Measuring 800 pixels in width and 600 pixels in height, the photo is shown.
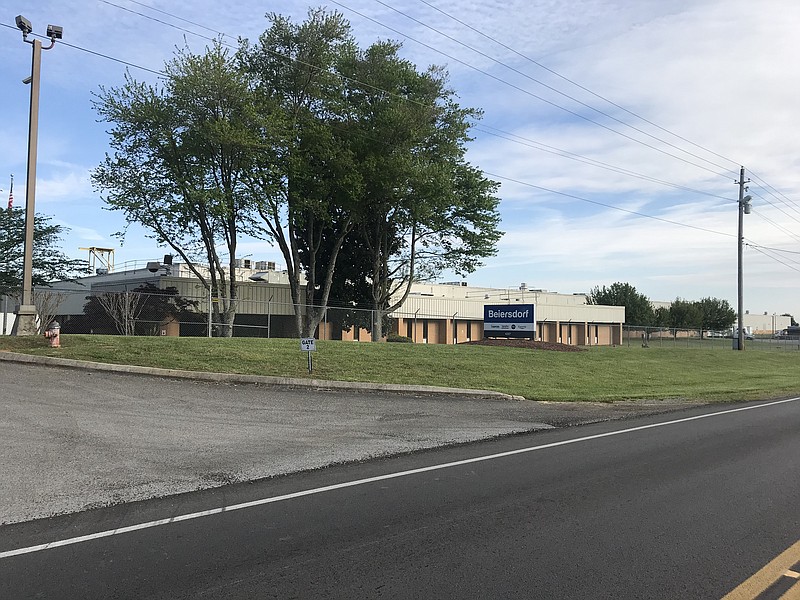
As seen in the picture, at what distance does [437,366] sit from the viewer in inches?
866

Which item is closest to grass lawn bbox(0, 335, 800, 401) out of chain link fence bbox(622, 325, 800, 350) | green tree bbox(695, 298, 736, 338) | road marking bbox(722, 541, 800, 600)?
road marking bbox(722, 541, 800, 600)

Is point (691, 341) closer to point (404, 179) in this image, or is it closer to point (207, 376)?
point (404, 179)

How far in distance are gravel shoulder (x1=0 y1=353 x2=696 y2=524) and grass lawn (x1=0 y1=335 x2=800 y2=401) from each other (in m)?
1.51

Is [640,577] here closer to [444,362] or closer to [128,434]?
[128,434]

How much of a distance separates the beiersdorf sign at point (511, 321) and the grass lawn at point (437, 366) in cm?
684

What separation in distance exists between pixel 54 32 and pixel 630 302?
87987mm

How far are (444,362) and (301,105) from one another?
17.0m

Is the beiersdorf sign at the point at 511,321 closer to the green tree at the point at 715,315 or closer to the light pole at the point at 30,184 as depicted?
the light pole at the point at 30,184

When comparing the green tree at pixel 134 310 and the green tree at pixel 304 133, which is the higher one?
the green tree at pixel 304 133

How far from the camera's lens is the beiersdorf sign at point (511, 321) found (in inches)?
1478

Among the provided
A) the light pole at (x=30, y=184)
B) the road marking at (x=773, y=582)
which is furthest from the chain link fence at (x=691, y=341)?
the road marking at (x=773, y=582)

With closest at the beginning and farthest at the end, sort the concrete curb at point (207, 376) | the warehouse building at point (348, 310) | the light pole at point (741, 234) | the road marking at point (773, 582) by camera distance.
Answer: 1. the road marking at point (773, 582)
2. the concrete curb at point (207, 376)
3. the warehouse building at point (348, 310)
4. the light pole at point (741, 234)

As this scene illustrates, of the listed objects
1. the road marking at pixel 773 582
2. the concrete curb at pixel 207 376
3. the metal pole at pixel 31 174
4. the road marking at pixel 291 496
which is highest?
the metal pole at pixel 31 174

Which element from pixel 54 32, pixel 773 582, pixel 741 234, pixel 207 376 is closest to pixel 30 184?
pixel 54 32
